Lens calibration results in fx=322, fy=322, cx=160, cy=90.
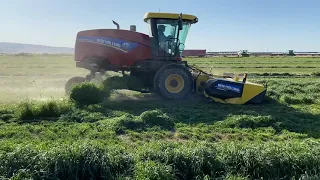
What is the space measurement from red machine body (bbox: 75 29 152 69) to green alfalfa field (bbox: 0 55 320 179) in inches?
58.3

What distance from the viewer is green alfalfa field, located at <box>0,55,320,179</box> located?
5.10m

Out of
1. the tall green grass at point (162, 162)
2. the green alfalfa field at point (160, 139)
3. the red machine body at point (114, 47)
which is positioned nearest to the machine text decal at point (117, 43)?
the red machine body at point (114, 47)

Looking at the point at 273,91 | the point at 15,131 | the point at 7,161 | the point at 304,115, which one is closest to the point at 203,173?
A: the point at 7,161

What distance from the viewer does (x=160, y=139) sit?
702 centimetres

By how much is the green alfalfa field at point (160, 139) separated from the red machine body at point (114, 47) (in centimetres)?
148

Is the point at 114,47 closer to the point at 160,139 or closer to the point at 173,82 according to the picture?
the point at 173,82

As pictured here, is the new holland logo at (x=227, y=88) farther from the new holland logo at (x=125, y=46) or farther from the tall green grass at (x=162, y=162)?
the tall green grass at (x=162, y=162)

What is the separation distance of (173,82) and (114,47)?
2463mm

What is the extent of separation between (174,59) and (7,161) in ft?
26.2

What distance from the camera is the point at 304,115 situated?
9211 millimetres

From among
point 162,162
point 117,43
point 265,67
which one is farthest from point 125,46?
point 265,67

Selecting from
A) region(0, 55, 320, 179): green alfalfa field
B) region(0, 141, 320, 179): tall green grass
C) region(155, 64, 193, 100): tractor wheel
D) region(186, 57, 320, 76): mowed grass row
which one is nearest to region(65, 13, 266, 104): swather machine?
region(155, 64, 193, 100): tractor wheel

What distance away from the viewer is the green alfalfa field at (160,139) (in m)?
5.10

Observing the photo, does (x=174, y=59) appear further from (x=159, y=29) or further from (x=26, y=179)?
(x=26, y=179)
